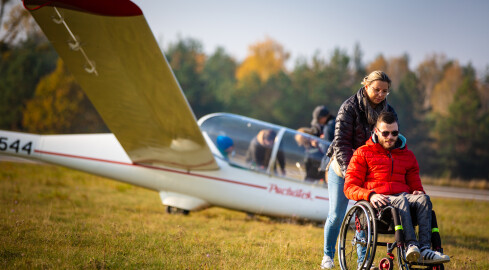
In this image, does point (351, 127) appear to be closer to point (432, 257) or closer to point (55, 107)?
point (432, 257)

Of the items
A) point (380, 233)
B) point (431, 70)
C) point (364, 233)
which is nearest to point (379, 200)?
point (380, 233)

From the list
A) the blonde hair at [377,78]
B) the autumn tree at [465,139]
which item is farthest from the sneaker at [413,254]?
the autumn tree at [465,139]

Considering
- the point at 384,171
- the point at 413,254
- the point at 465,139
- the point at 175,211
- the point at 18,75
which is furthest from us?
the point at 465,139

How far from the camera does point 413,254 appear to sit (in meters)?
2.86

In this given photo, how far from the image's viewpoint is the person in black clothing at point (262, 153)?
268 inches

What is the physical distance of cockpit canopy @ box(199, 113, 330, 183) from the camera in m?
6.80

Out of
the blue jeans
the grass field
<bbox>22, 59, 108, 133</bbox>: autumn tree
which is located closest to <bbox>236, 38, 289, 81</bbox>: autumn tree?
<bbox>22, 59, 108, 133</bbox>: autumn tree

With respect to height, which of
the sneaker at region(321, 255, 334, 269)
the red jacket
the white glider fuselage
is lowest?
the white glider fuselage

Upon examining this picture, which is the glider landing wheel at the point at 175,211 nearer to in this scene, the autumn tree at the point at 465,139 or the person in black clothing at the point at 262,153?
the person in black clothing at the point at 262,153

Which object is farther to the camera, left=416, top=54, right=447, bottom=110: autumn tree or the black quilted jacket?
left=416, top=54, right=447, bottom=110: autumn tree

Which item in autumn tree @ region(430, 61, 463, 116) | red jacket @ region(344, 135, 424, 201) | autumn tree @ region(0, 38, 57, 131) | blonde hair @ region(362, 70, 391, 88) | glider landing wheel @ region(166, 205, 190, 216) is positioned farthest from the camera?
autumn tree @ region(430, 61, 463, 116)

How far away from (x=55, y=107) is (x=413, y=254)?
26.1m

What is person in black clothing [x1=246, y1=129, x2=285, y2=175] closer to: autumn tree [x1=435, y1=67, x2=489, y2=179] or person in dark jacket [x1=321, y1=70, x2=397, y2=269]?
person in dark jacket [x1=321, y1=70, x2=397, y2=269]

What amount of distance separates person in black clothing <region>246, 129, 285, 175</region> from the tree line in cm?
2050
